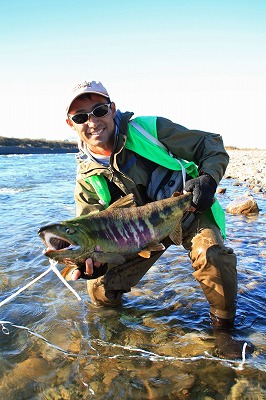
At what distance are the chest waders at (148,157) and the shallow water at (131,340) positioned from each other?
1.25 metres

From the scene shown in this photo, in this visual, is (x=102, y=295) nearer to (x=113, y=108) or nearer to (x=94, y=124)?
(x=94, y=124)

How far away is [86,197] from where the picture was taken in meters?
4.82

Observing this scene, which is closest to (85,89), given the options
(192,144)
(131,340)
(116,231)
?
(192,144)

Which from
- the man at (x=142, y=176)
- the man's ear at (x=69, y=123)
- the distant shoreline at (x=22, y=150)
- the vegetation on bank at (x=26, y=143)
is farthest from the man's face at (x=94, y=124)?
the vegetation on bank at (x=26, y=143)

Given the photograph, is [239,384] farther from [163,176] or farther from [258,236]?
[258,236]

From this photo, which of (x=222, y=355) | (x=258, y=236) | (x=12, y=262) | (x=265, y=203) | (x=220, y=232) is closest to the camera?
(x=222, y=355)

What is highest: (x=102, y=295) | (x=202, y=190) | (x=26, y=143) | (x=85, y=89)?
(x=85, y=89)

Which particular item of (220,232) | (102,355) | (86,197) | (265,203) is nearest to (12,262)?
(86,197)

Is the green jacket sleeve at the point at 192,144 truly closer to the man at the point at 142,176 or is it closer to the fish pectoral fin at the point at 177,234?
the man at the point at 142,176

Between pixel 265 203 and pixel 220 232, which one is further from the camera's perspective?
pixel 265 203

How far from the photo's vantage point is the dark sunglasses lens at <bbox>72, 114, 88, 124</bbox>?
175 inches

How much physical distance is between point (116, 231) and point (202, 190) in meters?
1.03

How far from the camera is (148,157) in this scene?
14.7 ft

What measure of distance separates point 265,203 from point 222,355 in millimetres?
9008
